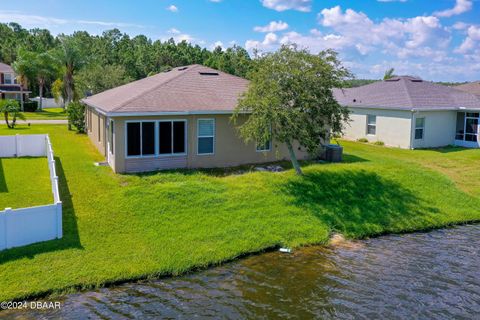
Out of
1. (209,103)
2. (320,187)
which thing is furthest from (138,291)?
(209,103)

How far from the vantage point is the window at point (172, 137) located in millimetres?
18969

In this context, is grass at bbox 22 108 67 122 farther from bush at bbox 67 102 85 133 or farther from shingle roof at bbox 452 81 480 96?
shingle roof at bbox 452 81 480 96

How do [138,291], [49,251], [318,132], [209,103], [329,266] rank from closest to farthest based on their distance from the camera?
[138,291]
[49,251]
[329,266]
[318,132]
[209,103]

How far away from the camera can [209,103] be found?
20.2 meters

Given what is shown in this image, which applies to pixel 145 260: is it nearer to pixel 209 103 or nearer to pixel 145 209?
pixel 145 209

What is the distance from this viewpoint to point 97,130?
25406 mm

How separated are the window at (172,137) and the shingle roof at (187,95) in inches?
28.6

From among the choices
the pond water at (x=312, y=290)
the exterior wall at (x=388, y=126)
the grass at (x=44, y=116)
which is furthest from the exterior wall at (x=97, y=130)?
the grass at (x=44, y=116)

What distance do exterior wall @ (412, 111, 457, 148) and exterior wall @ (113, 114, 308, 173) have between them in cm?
1226

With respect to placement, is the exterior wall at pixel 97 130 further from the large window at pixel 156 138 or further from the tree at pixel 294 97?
the tree at pixel 294 97

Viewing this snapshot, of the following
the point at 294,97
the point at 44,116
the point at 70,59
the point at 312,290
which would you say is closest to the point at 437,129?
the point at 294,97

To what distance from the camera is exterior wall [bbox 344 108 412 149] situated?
95.4ft

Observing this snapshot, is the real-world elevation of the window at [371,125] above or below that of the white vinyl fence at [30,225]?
above

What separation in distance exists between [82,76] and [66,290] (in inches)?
1659
